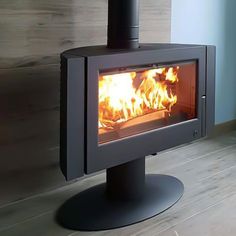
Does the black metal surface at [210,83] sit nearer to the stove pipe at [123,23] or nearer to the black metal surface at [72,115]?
the stove pipe at [123,23]

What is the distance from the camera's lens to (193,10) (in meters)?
2.61

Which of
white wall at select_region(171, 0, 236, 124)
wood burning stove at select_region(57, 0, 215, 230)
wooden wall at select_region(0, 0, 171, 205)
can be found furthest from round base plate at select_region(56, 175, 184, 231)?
white wall at select_region(171, 0, 236, 124)

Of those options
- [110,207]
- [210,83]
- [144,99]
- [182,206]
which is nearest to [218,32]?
[210,83]

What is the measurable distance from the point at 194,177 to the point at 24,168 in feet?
2.64

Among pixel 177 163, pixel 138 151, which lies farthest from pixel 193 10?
pixel 138 151

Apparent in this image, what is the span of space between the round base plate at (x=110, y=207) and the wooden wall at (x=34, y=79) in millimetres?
211

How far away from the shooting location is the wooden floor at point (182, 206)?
170 centimetres

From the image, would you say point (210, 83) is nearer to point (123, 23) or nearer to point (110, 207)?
point (123, 23)

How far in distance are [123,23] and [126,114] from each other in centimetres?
Result: 34

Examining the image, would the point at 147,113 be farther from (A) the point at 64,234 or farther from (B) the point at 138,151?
(A) the point at 64,234

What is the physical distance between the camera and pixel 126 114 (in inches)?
69.3

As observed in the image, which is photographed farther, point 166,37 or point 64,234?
point 166,37

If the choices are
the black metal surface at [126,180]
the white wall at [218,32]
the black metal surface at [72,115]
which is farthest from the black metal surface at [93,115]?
the white wall at [218,32]

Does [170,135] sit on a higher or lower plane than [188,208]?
higher
